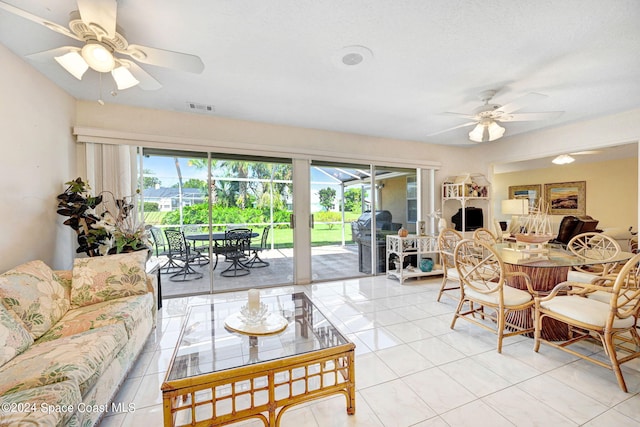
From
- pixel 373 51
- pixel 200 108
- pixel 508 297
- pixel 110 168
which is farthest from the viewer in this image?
pixel 200 108

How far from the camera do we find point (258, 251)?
483 cm

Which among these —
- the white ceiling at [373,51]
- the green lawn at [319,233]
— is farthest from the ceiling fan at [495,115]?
the green lawn at [319,233]

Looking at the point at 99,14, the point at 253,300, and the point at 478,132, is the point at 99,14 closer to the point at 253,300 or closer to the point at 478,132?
the point at 253,300

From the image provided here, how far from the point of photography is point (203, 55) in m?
2.23

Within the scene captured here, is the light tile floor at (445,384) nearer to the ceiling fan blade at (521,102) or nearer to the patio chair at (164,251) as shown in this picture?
the patio chair at (164,251)

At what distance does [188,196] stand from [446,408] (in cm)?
390

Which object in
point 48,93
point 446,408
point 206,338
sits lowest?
point 446,408

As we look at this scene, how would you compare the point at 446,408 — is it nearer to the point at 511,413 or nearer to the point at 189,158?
the point at 511,413

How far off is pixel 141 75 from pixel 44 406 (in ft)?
6.89

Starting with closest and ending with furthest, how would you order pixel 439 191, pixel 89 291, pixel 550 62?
1. pixel 89 291
2. pixel 550 62
3. pixel 439 191

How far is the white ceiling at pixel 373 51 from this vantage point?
1706mm

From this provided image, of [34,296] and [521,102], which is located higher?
[521,102]

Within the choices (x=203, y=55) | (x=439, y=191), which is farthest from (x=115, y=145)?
(x=439, y=191)

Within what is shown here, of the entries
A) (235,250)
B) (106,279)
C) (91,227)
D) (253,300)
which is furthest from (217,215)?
(253,300)
